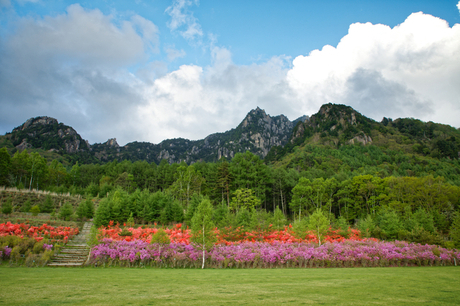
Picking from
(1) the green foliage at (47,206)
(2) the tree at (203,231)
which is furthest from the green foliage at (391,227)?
(1) the green foliage at (47,206)

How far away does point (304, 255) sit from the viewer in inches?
693

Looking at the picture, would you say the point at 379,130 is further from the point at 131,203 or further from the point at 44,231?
the point at 44,231

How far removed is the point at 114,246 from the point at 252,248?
1086 cm

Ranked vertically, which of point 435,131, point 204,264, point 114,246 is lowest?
point 204,264

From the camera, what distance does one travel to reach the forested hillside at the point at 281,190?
30.7 meters

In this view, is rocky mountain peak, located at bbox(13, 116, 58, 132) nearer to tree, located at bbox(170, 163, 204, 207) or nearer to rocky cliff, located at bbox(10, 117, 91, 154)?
rocky cliff, located at bbox(10, 117, 91, 154)

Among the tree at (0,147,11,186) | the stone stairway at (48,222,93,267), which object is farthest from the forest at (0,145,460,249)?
the stone stairway at (48,222,93,267)

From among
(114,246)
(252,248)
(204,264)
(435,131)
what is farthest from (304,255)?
(435,131)

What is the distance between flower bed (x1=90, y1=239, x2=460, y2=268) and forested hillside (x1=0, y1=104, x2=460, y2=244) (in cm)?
796

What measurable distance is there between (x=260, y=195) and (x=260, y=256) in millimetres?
33225

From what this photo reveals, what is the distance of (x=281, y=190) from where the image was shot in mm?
54406

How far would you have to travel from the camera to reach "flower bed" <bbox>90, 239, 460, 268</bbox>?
54.4ft

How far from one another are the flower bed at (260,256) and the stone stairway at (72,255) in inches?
53.6

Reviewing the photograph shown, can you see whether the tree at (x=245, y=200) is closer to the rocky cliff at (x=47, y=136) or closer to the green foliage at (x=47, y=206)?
the green foliage at (x=47, y=206)
